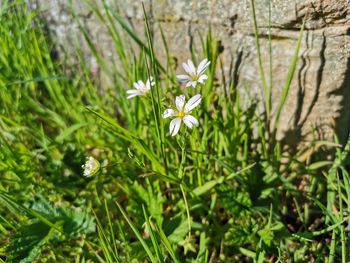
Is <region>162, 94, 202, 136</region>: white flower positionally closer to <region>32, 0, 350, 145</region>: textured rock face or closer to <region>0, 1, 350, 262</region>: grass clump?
<region>0, 1, 350, 262</region>: grass clump

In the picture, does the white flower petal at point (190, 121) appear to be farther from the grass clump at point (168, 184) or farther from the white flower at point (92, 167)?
the white flower at point (92, 167)

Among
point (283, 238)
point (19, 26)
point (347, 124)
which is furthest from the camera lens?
point (19, 26)

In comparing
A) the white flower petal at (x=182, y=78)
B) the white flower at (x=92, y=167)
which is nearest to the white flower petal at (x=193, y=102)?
the white flower petal at (x=182, y=78)

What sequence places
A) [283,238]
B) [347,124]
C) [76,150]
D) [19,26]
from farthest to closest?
[19,26] → [76,150] → [347,124] → [283,238]

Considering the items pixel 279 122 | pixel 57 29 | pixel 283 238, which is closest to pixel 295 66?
pixel 279 122

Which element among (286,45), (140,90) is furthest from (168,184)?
(286,45)

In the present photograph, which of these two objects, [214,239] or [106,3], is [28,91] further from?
[214,239]

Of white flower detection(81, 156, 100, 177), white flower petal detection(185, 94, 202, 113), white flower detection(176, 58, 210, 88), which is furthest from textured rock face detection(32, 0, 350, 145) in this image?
white flower detection(81, 156, 100, 177)
